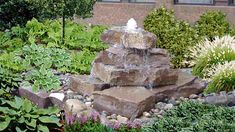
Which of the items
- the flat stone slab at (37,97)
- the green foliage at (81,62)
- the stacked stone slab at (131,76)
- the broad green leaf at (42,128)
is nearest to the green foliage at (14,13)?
the green foliage at (81,62)

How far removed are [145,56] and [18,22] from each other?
7.10 m

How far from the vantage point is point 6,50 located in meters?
13.5

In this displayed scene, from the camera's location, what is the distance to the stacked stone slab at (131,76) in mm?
9172

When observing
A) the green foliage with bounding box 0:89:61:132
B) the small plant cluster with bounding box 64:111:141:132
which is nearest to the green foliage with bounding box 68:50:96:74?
the small plant cluster with bounding box 64:111:141:132

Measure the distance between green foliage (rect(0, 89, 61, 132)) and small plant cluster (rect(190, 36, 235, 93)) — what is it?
3848mm

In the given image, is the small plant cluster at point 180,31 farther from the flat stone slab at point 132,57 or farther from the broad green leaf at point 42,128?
the broad green leaf at point 42,128

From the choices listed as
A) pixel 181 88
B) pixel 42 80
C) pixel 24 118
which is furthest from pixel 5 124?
pixel 181 88

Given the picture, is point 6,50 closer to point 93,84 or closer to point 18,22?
point 18,22

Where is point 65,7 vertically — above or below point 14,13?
above

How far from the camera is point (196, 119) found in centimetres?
775

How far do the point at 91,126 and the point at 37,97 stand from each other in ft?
6.75

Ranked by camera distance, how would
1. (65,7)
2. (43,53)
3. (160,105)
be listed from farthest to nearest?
(65,7) < (43,53) < (160,105)

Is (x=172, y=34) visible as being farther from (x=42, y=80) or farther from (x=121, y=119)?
(x=121, y=119)

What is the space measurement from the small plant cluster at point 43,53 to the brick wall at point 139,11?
506 centimetres
